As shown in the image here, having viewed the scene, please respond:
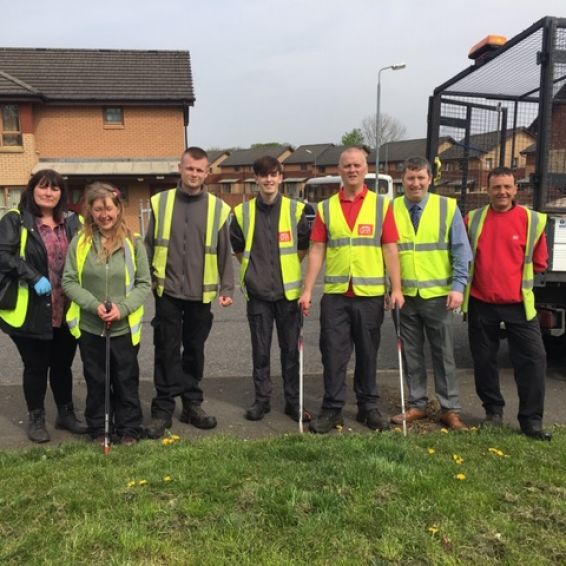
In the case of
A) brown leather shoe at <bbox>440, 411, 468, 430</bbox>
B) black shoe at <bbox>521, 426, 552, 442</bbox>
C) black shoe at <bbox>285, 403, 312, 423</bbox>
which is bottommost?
black shoe at <bbox>285, 403, 312, 423</bbox>

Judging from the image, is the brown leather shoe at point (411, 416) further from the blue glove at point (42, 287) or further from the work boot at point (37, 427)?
the blue glove at point (42, 287)

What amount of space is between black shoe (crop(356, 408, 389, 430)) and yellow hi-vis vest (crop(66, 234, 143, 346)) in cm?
186

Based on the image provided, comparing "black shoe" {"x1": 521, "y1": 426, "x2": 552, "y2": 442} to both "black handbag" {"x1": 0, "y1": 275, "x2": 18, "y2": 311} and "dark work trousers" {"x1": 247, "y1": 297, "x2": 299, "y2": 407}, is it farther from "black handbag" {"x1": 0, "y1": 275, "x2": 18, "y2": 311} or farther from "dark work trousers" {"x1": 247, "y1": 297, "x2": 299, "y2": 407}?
"black handbag" {"x1": 0, "y1": 275, "x2": 18, "y2": 311}

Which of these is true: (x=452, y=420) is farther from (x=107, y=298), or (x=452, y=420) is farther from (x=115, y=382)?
(x=107, y=298)

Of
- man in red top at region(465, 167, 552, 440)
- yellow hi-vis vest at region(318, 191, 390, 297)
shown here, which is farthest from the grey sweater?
man in red top at region(465, 167, 552, 440)

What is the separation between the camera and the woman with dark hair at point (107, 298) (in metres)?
4.17

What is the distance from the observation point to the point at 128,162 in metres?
23.4

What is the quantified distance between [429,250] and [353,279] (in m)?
0.63

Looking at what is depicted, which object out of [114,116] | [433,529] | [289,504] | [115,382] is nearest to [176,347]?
[115,382]

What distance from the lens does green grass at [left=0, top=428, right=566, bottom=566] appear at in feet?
8.98

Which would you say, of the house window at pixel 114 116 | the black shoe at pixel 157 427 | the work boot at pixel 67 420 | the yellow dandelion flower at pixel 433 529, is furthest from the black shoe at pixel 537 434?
the house window at pixel 114 116

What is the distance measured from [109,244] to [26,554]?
2112mm

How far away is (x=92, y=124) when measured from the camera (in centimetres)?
2369

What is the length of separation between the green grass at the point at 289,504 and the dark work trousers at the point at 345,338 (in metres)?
0.63
